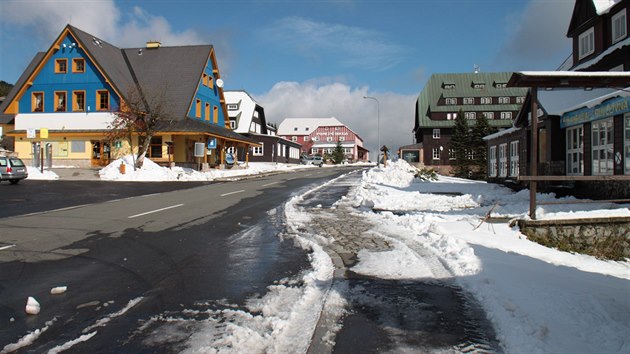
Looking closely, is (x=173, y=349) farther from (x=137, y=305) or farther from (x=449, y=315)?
(x=449, y=315)

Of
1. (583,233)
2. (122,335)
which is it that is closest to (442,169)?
(583,233)

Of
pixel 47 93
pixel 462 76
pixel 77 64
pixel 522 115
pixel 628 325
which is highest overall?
pixel 462 76

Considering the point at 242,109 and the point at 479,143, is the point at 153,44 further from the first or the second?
the point at 479,143

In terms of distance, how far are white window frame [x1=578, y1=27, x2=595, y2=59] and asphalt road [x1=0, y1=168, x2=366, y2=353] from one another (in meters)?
24.6

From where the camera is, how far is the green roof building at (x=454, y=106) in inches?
2574

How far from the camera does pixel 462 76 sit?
6838 cm

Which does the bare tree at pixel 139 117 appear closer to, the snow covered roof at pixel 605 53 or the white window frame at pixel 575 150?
the white window frame at pixel 575 150

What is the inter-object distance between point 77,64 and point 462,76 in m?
51.6

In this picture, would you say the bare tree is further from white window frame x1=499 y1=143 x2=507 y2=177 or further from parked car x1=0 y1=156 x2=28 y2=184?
white window frame x1=499 y1=143 x2=507 y2=177

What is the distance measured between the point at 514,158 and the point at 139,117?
2477 cm

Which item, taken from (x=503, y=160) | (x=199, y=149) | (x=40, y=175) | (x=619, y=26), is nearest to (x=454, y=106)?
(x=503, y=160)

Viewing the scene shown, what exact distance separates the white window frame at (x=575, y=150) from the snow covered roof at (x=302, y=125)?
101m

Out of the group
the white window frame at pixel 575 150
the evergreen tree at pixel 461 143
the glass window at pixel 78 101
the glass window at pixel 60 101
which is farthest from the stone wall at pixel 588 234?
the evergreen tree at pixel 461 143

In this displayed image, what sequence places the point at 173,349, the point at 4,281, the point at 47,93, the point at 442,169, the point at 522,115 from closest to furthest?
the point at 173,349 → the point at 4,281 → the point at 522,115 → the point at 47,93 → the point at 442,169
